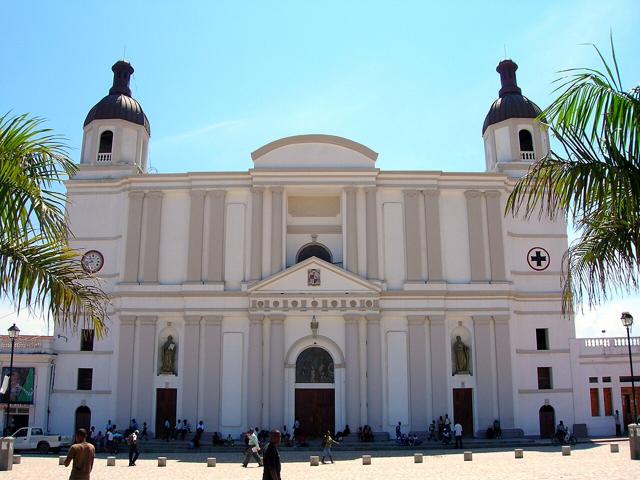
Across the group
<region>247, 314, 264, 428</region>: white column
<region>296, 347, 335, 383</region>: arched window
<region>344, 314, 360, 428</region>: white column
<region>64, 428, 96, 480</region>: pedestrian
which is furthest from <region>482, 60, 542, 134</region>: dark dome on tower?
<region>64, 428, 96, 480</region>: pedestrian

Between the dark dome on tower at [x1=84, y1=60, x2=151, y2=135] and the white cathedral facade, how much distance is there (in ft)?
9.46

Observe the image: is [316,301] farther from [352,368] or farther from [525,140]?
[525,140]

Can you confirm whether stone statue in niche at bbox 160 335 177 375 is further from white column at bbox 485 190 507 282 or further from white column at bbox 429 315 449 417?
white column at bbox 485 190 507 282

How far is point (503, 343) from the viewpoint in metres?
34.4

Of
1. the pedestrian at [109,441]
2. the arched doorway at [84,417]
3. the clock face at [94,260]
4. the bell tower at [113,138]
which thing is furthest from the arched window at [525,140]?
the arched doorway at [84,417]

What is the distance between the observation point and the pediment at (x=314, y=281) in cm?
3412

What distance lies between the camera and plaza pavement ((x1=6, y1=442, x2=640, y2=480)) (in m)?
19.1

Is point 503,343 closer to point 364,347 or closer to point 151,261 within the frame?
point 364,347

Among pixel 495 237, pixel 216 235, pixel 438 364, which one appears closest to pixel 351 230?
pixel 216 235

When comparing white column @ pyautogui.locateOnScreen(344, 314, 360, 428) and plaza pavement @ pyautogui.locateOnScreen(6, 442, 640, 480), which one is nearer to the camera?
plaza pavement @ pyautogui.locateOnScreen(6, 442, 640, 480)

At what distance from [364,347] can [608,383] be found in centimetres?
1326

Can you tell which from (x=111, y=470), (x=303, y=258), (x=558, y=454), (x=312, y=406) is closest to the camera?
(x=111, y=470)

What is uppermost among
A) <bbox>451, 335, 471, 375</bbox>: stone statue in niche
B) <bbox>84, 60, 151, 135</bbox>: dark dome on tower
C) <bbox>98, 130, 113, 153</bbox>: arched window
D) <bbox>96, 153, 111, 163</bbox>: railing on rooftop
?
<bbox>84, 60, 151, 135</bbox>: dark dome on tower

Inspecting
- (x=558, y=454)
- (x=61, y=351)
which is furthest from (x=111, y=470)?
(x=558, y=454)
